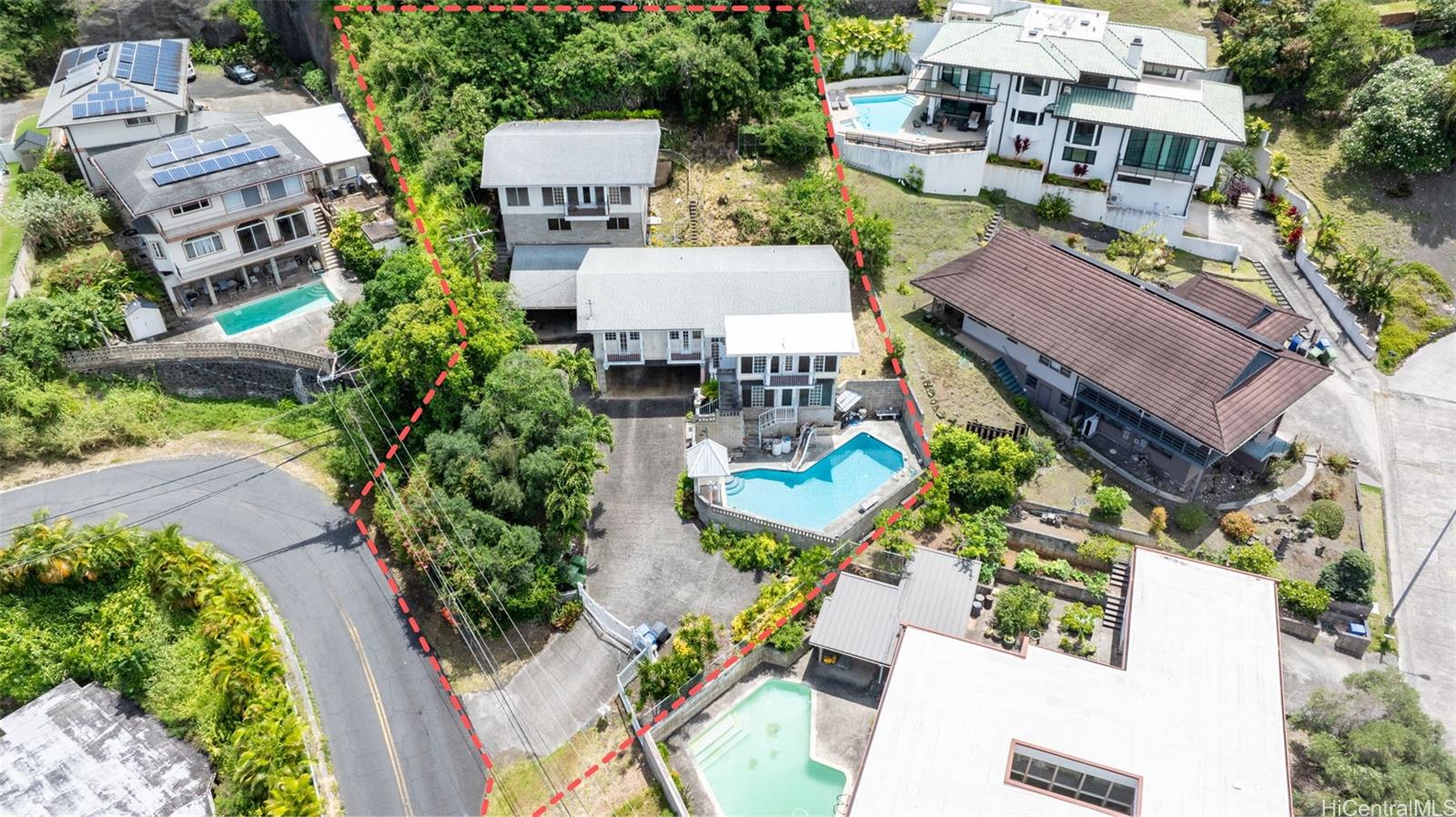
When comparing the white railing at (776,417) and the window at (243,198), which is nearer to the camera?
the white railing at (776,417)

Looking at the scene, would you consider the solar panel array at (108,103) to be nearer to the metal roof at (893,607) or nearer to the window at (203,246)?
the window at (203,246)

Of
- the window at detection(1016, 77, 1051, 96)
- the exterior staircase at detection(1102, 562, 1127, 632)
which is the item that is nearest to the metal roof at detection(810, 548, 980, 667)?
the exterior staircase at detection(1102, 562, 1127, 632)

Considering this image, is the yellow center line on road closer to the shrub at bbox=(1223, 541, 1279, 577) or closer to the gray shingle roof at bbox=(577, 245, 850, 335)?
the gray shingle roof at bbox=(577, 245, 850, 335)

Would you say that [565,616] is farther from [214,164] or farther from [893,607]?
[214,164]

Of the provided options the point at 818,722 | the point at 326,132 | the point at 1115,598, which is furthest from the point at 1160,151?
the point at 326,132

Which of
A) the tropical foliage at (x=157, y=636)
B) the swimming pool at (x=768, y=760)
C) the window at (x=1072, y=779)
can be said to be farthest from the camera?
the tropical foliage at (x=157, y=636)

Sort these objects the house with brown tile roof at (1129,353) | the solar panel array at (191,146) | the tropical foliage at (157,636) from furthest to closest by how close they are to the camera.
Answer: the solar panel array at (191,146)
the house with brown tile roof at (1129,353)
the tropical foliage at (157,636)

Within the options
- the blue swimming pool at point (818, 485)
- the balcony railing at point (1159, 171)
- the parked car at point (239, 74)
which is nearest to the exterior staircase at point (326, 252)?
the parked car at point (239, 74)
